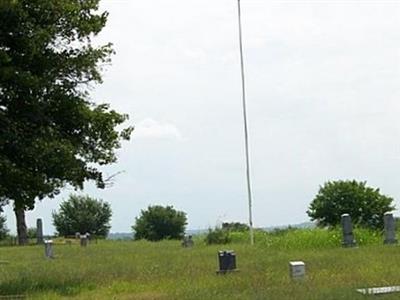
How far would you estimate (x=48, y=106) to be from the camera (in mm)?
18375

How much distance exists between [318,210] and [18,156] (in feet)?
75.5

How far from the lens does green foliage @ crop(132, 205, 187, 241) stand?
59.5 metres

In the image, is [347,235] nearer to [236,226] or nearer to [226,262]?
[226,262]

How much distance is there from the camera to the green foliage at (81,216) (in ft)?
220

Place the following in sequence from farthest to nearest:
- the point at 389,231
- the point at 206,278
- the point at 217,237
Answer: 1. the point at 217,237
2. the point at 389,231
3. the point at 206,278

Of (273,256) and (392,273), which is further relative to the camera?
(273,256)

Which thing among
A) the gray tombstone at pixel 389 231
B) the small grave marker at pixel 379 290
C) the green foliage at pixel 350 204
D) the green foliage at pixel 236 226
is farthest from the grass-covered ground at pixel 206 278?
the green foliage at pixel 236 226

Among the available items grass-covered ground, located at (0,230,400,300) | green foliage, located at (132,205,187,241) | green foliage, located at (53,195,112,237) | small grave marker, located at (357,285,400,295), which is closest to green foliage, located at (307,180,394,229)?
grass-covered ground, located at (0,230,400,300)

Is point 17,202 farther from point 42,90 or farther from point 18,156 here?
point 42,90

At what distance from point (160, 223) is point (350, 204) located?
2439 centimetres

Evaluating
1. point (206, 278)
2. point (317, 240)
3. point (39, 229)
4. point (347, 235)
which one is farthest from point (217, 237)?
point (39, 229)

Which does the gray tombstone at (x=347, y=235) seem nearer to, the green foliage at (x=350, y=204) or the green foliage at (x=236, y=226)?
the green foliage at (x=350, y=204)

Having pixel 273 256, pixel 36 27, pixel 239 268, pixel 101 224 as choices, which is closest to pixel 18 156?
pixel 36 27

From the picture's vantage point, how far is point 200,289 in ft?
51.0
